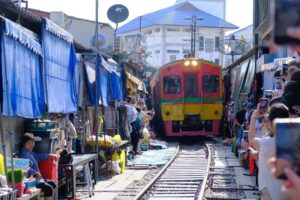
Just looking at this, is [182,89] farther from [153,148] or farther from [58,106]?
[58,106]

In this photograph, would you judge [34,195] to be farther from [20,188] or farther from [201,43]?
[201,43]

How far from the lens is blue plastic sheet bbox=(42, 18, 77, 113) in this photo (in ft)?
28.9

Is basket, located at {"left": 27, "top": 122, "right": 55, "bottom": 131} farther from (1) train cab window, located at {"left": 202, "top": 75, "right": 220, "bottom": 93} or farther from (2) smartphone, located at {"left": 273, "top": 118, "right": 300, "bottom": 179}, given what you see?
(1) train cab window, located at {"left": 202, "top": 75, "right": 220, "bottom": 93}

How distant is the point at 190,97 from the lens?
72.8ft

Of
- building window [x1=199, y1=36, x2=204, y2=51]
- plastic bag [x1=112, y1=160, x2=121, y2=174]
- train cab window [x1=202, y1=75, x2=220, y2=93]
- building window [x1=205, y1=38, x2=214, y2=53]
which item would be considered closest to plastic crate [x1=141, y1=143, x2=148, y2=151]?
train cab window [x1=202, y1=75, x2=220, y2=93]

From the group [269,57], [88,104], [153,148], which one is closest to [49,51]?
[88,104]

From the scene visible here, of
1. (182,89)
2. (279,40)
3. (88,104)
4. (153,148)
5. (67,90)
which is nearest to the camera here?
(279,40)

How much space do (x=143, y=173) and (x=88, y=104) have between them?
2.03 m

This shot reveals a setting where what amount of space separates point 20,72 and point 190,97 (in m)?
15.1

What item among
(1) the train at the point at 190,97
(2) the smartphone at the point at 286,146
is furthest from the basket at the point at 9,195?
(1) the train at the point at 190,97

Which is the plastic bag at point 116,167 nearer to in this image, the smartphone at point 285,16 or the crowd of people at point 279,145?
the crowd of people at point 279,145

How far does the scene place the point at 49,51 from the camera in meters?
9.01

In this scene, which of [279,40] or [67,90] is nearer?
[279,40]

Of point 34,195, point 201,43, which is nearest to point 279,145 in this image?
point 34,195
